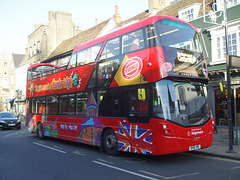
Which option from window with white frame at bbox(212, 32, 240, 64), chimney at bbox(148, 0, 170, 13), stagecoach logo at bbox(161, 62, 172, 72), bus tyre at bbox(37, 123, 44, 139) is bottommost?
bus tyre at bbox(37, 123, 44, 139)

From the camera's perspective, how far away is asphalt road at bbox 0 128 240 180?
6473 mm

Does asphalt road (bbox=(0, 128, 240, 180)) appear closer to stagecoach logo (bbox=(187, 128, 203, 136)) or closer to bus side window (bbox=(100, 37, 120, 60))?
stagecoach logo (bbox=(187, 128, 203, 136))

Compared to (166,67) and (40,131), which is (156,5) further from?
(166,67)

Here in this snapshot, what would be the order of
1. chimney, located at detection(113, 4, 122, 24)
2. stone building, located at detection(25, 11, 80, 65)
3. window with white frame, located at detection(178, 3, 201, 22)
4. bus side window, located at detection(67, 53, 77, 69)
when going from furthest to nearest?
stone building, located at detection(25, 11, 80, 65), chimney, located at detection(113, 4, 122, 24), window with white frame, located at detection(178, 3, 201, 22), bus side window, located at detection(67, 53, 77, 69)

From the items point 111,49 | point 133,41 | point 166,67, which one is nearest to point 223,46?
point 111,49

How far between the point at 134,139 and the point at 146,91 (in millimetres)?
1639

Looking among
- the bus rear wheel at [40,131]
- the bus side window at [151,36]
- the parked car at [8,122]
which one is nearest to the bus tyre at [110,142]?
the bus side window at [151,36]

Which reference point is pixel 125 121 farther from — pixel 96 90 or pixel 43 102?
pixel 43 102

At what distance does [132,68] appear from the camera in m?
8.59

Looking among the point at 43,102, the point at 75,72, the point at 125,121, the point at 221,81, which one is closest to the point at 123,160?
the point at 125,121

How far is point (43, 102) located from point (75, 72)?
4.07 m

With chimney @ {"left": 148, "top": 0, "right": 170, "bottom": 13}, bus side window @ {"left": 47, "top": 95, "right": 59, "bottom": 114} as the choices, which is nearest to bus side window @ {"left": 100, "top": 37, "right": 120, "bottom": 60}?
bus side window @ {"left": 47, "top": 95, "right": 59, "bottom": 114}

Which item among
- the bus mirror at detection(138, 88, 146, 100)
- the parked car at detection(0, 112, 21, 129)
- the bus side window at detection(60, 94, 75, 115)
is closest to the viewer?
the bus mirror at detection(138, 88, 146, 100)

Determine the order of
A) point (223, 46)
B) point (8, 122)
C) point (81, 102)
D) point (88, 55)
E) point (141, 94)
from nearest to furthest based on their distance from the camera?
point (141, 94) → point (88, 55) → point (81, 102) → point (223, 46) → point (8, 122)
